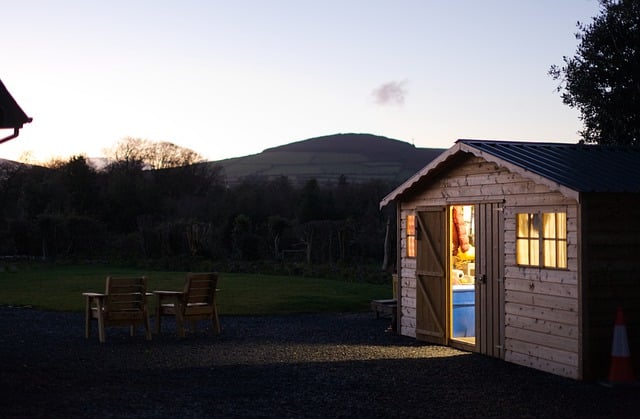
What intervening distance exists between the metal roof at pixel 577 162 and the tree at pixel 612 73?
5.73m

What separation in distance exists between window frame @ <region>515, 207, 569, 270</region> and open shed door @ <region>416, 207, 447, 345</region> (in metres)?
1.87

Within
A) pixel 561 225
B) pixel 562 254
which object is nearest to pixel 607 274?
pixel 562 254

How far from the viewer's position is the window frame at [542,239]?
400 inches

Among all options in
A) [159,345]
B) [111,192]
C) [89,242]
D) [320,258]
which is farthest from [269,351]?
[111,192]

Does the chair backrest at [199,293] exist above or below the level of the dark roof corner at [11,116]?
below

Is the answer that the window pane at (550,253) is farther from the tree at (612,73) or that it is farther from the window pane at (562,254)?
the tree at (612,73)

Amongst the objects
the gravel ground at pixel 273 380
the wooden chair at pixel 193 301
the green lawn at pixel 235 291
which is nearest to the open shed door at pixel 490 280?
the gravel ground at pixel 273 380

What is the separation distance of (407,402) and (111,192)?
38240 mm

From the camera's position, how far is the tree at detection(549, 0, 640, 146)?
1775 cm

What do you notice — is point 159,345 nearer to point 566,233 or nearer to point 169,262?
point 566,233

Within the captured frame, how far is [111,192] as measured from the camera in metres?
44.7

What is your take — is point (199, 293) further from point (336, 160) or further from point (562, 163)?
point (336, 160)

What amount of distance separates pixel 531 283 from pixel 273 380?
3549 millimetres

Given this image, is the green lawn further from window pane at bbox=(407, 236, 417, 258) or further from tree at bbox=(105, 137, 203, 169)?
tree at bbox=(105, 137, 203, 169)
